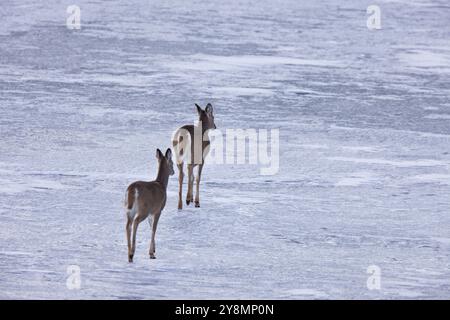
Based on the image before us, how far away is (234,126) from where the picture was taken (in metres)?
15.8

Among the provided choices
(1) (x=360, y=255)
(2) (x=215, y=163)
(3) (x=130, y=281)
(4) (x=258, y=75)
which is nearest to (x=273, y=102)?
(4) (x=258, y=75)

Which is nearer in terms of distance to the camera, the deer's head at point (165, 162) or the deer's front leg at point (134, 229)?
the deer's front leg at point (134, 229)

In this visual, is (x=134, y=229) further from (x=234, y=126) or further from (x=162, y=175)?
(x=234, y=126)

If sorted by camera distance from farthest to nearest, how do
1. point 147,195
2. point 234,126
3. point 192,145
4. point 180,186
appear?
point 234,126 < point 180,186 < point 192,145 < point 147,195

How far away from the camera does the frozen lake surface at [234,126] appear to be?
28.2 feet

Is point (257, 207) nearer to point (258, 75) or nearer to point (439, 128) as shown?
point (439, 128)

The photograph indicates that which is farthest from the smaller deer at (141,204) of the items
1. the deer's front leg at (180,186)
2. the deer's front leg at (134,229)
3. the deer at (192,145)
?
the deer's front leg at (180,186)

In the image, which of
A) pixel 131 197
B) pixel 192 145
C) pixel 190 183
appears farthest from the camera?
pixel 190 183

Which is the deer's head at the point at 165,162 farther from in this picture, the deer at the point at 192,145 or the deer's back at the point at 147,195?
the deer at the point at 192,145

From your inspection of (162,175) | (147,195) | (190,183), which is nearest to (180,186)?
(190,183)

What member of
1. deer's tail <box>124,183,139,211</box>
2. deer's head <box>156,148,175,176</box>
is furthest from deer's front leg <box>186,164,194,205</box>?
deer's tail <box>124,183,139,211</box>

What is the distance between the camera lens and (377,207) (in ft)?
36.6

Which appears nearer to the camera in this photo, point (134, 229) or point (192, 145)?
point (134, 229)

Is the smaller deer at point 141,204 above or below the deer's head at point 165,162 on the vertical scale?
below
